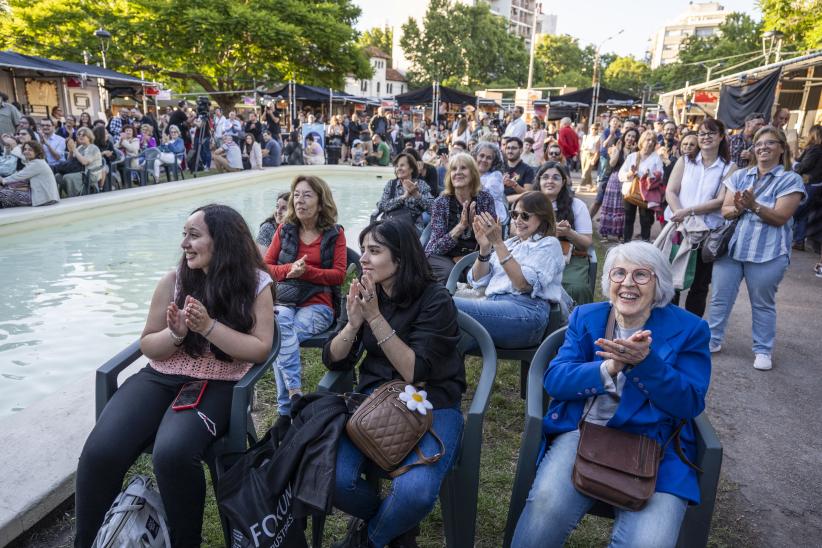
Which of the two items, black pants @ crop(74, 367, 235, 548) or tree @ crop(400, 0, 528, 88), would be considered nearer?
black pants @ crop(74, 367, 235, 548)

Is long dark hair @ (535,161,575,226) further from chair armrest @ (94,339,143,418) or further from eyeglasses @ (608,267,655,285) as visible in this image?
chair armrest @ (94,339,143,418)

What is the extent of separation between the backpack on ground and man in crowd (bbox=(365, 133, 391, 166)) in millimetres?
16702

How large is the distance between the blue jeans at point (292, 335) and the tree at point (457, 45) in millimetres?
60469

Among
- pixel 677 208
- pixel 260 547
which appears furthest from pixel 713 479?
pixel 677 208

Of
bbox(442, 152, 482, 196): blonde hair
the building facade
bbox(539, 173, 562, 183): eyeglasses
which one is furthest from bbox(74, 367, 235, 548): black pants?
the building facade

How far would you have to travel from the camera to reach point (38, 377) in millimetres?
3916

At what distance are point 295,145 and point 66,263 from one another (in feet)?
38.8

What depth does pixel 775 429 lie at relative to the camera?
10.7ft

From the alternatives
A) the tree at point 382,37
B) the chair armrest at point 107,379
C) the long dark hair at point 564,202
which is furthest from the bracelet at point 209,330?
the tree at point 382,37

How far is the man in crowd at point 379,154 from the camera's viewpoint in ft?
59.8

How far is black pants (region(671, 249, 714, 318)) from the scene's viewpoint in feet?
14.4

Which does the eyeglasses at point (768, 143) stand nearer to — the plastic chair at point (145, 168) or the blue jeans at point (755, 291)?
the blue jeans at point (755, 291)

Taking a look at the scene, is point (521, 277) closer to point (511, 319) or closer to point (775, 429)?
point (511, 319)

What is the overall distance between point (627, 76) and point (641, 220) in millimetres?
79210
